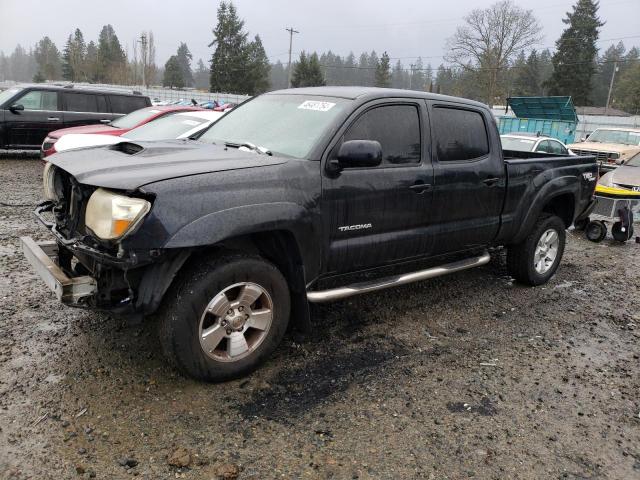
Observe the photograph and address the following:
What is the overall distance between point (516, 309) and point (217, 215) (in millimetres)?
3293

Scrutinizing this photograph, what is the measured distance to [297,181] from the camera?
3.32 m

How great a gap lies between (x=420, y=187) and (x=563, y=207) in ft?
8.65

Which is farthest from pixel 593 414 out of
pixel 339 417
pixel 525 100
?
pixel 525 100

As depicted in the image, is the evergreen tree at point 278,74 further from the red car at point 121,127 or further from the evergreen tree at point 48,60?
the red car at point 121,127

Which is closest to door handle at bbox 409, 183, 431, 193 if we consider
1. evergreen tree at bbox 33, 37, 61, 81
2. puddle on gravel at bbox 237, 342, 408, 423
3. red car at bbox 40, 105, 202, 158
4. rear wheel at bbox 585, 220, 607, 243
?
puddle on gravel at bbox 237, 342, 408, 423

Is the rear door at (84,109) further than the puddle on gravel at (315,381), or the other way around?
the rear door at (84,109)

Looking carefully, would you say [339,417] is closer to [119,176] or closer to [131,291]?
[131,291]

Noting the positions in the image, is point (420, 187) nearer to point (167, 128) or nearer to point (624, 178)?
point (167, 128)

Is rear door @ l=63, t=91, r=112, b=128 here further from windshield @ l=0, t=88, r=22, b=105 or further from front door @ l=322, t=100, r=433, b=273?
front door @ l=322, t=100, r=433, b=273

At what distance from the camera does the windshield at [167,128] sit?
8.14 meters

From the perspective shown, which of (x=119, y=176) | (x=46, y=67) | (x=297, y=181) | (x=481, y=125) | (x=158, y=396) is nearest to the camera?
(x=119, y=176)

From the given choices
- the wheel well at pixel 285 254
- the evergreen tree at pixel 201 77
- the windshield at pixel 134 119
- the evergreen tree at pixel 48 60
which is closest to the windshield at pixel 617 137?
the windshield at pixel 134 119

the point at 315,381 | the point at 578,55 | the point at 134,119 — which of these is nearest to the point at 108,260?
the point at 315,381

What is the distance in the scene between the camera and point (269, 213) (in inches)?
123
